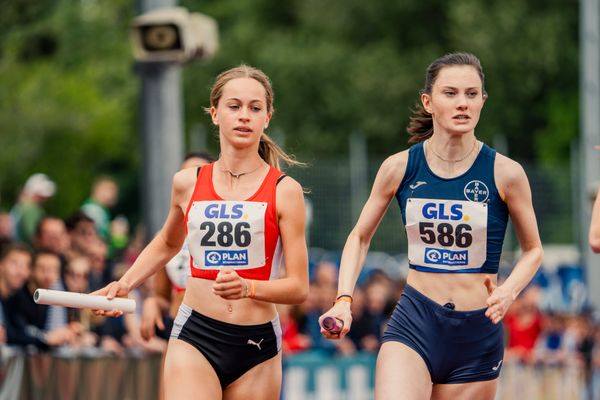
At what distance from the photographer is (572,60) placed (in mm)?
47031

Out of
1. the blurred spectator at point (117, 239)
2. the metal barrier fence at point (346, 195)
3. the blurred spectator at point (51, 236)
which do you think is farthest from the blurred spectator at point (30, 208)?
the metal barrier fence at point (346, 195)

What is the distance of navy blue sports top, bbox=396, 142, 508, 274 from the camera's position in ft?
27.2

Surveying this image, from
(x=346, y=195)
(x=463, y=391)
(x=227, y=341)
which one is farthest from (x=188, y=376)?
(x=346, y=195)

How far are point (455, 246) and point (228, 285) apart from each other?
4.47 feet

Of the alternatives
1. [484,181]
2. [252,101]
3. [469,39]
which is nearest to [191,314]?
[252,101]

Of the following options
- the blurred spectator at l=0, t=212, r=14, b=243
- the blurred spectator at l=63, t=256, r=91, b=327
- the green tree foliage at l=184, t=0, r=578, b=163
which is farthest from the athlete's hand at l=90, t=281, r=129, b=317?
the green tree foliage at l=184, t=0, r=578, b=163

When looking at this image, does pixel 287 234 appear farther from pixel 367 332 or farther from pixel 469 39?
pixel 469 39

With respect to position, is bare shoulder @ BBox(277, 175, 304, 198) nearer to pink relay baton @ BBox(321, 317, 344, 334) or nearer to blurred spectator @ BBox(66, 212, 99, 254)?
pink relay baton @ BBox(321, 317, 344, 334)

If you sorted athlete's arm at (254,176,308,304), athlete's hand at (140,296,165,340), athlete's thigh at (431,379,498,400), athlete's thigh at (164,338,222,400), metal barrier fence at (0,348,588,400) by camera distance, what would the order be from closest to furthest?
athlete's thigh at (164,338,222,400)
athlete's arm at (254,176,308,304)
athlete's thigh at (431,379,498,400)
athlete's hand at (140,296,165,340)
metal barrier fence at (0,348,588,400)

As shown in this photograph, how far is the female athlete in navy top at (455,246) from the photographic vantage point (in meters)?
8.27

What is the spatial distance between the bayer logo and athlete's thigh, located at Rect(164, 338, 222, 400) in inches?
16.9

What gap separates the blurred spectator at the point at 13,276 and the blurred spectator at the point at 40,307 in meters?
0.05

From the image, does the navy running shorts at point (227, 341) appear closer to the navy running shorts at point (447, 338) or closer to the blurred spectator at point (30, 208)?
the navy running shorts at point (447, 338)

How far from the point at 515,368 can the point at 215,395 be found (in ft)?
36.3
